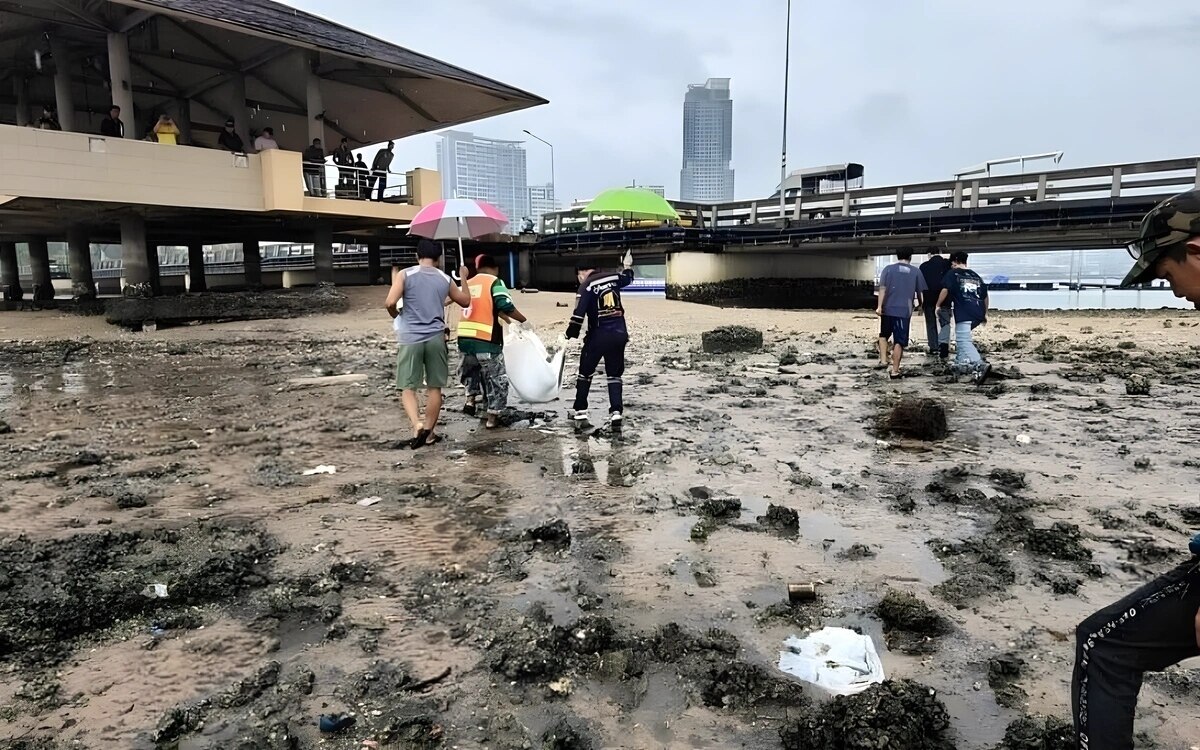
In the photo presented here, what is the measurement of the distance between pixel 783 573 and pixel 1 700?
3.22m

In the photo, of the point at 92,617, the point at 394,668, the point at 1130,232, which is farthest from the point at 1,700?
the point at 1130,232

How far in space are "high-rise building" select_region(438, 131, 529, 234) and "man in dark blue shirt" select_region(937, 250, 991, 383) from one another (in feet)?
167

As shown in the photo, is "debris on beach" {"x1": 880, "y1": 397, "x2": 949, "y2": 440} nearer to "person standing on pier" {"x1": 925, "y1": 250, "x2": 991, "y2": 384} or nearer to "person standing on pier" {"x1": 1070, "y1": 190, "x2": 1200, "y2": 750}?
"person standing on pier" {"x1": 925, "y1": 250, "x2": 991, "y2": 384}

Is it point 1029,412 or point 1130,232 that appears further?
point 1130,232


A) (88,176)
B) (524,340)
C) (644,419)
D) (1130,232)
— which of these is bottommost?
(644,419)

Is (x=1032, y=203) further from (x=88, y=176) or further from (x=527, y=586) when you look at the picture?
(x=88, y=176)

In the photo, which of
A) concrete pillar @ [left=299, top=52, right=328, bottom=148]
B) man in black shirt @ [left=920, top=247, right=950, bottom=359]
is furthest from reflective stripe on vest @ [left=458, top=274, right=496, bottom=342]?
concrete pillar @ [left=299, top=52, right=328, bottom=148]

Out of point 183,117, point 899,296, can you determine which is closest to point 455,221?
point 899,296

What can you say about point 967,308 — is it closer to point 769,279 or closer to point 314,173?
point 314,173

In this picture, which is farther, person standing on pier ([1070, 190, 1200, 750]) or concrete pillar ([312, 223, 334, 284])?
concrete pillar ([312, 223, 334, 284])

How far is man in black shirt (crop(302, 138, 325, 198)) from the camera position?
1909 centimetres

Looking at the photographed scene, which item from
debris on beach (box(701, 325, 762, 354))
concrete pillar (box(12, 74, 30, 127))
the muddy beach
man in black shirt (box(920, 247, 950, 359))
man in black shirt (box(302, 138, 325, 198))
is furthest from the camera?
concrete pillar (box(12, 74, 30, 127))

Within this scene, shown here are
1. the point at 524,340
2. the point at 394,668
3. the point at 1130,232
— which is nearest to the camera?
the point at 394,668

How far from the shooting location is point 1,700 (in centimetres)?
245
